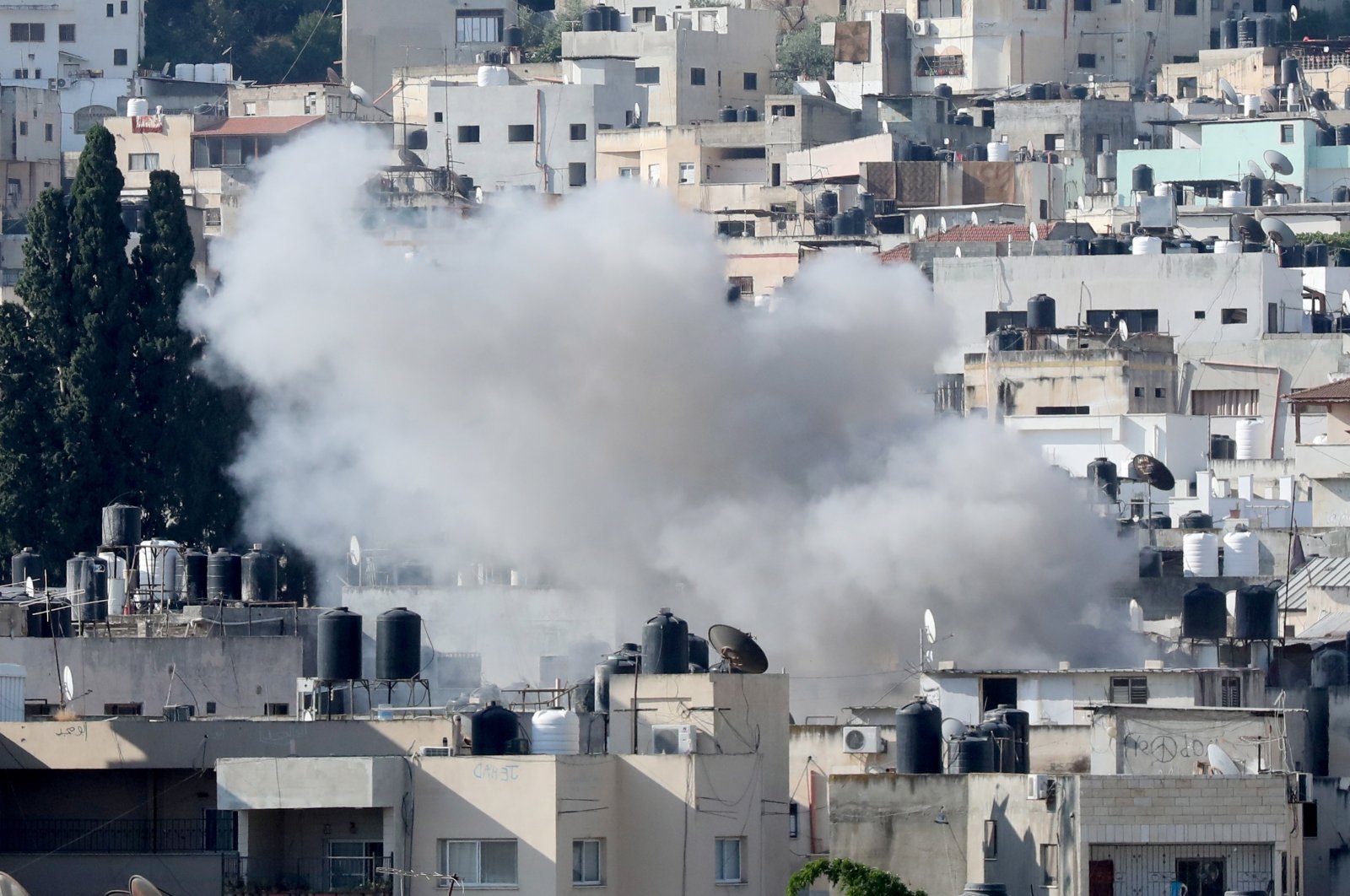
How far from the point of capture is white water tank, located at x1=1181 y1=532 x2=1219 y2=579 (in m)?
50.0

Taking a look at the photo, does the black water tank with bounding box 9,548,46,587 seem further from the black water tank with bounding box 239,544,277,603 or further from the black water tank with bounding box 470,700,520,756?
the black water tank with bounding box 470,700,520,756

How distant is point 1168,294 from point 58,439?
23.1m

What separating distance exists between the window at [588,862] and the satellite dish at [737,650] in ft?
16.2

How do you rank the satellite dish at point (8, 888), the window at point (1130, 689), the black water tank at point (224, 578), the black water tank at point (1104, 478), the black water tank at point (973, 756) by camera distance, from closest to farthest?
the satellite dish at point (8, 888) → the black water tank at point (973, 756) → the window at point (1130, 689) → the black water tank at point (224, 578) → the black water tank at point (1104, 478)

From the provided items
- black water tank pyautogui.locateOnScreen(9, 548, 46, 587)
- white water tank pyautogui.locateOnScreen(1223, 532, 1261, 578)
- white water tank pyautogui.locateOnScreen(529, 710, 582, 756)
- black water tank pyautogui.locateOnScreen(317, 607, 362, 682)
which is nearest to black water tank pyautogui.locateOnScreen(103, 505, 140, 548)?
black water tank pyautogui.locateOnScreen(9, 548, 46, 587)

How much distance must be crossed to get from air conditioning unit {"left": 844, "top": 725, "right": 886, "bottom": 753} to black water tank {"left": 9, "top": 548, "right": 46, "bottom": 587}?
1756 cm

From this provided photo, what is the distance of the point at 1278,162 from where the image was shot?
84000 millimetres

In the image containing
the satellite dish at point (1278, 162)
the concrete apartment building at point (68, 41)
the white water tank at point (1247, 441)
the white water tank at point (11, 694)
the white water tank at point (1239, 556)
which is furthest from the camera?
the concrete apartment building at point (68, 41)

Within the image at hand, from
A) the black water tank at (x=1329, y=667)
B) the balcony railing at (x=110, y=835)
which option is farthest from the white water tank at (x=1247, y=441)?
the balcony railing at (x=110, y=835)

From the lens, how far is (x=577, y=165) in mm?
88375

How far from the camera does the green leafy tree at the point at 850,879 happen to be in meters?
30.9

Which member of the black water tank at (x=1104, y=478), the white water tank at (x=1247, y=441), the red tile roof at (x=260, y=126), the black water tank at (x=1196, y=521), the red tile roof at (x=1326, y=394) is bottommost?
the black water tank at (x=1196, y=521)

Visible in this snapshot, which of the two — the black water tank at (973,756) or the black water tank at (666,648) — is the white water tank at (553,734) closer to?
the black water tank at (666,648)

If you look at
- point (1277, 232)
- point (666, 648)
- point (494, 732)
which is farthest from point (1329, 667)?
point (1277, 232)
